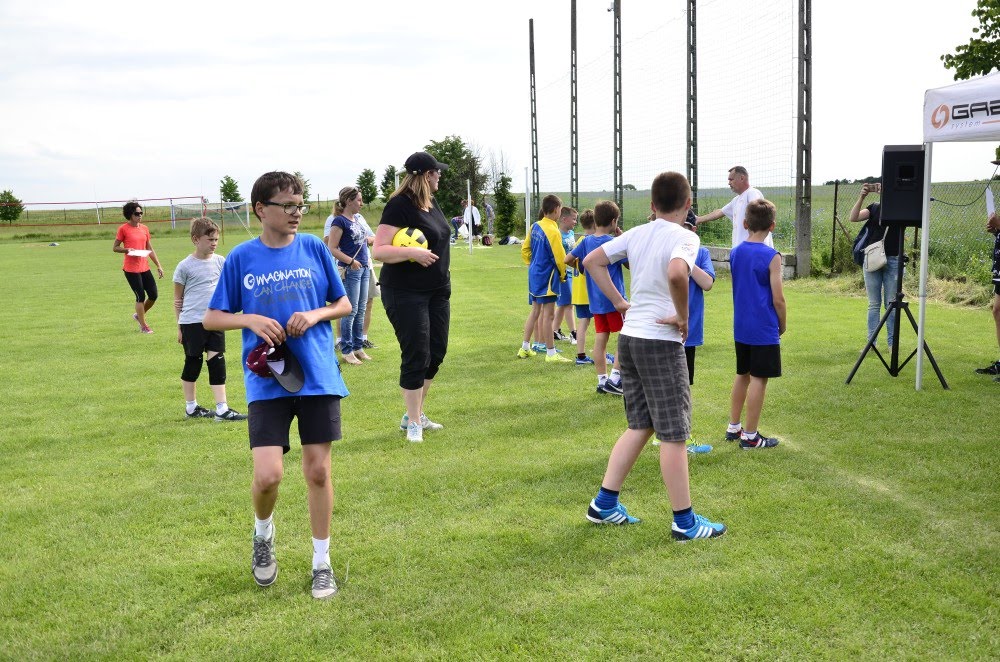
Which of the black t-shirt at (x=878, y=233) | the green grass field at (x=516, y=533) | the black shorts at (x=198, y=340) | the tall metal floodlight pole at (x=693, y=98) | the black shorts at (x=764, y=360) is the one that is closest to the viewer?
the green grass field at (x=516, y=533)

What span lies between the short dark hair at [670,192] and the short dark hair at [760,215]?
1.51m

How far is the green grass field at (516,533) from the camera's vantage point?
11.0ft

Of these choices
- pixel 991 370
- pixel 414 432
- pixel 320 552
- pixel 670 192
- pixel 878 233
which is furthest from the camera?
pixel 878 233

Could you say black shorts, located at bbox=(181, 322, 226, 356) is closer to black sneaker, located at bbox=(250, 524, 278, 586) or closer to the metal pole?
black sneaker, located at bbox=(250, 524, 278, 586)

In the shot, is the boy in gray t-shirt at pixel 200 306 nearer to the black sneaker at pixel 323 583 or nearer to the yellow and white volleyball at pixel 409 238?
the yellow and white volleyball at pixel 409 238

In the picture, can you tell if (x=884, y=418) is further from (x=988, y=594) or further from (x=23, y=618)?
(x=23, y=618)

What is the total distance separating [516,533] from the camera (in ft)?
14.4

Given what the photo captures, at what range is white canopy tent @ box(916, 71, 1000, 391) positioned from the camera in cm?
621

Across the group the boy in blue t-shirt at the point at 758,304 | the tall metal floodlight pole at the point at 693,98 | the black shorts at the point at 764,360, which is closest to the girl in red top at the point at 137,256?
the boy in blue t-shirt at the point at 758,304

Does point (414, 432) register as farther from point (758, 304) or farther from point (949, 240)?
point (949, 240)

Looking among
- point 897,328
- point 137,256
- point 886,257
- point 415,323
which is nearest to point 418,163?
point 415,323

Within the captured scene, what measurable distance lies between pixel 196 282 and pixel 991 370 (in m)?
7.20

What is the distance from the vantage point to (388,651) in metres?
3.25

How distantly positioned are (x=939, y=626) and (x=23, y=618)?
148 inches
